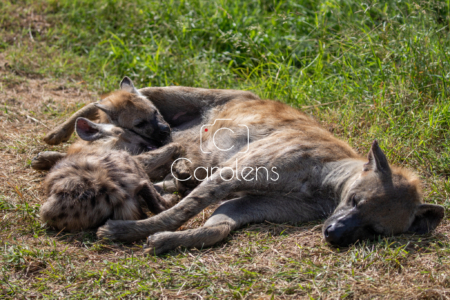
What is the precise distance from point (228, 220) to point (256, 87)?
7.20 feet

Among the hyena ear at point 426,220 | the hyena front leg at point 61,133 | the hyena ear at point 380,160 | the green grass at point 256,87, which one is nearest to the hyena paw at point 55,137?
the hyena front leg at point 61,133

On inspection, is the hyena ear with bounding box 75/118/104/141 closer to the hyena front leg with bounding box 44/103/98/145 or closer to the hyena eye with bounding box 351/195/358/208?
the hyena front leg with bounding box 44/103/98/145

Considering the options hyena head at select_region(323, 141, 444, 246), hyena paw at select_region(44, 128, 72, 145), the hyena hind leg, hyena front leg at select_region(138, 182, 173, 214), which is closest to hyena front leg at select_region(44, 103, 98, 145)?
hyena paw at select_region(44, 128, 72, 145)

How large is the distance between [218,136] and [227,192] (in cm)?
72

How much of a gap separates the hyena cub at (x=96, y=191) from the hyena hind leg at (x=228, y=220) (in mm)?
407

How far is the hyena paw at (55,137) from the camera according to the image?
405 cm

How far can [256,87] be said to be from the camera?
192 inches

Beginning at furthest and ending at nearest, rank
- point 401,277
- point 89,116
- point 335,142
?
point 89,116 → point 335,142 → point 401,277

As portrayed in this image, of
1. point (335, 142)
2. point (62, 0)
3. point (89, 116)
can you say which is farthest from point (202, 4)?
point (335, 142)

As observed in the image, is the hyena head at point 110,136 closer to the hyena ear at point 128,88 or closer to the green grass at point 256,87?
the hyena ear at point 128,88

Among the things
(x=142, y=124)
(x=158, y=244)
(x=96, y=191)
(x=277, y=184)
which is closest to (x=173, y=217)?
(x=158, y=244)

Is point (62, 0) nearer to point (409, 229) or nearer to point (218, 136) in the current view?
point (218, 136)

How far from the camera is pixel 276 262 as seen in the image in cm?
263

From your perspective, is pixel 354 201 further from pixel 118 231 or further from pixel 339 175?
pixel 118 231
